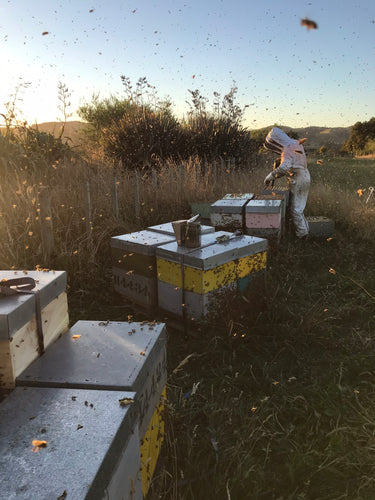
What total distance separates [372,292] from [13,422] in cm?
462

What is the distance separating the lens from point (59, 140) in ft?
29.6

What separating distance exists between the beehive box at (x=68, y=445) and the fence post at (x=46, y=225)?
382 cm

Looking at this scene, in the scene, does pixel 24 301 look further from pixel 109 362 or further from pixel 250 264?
pixel 250 264

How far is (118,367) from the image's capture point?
168 centimetres

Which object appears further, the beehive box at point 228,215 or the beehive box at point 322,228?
the beehive box at point 322,228

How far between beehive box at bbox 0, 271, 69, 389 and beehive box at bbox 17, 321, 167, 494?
0.05 meters

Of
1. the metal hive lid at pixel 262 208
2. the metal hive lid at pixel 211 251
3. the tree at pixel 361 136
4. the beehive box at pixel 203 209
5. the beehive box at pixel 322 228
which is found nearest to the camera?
the metal hive lid at pixel 211 251

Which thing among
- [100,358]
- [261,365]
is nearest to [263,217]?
[261,365]

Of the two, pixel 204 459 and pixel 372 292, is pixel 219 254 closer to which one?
pixel 204 459

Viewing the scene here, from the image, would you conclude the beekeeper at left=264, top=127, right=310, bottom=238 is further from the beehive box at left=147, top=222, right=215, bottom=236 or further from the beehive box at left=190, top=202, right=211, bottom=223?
the beehive box at left=147, top=222, right=215, bottom=236

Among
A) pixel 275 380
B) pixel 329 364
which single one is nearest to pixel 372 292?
pixel 329 364

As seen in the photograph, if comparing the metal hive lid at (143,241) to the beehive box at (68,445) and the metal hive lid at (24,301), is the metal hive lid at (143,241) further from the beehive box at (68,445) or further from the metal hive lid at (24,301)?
the beehive box at (68,445)

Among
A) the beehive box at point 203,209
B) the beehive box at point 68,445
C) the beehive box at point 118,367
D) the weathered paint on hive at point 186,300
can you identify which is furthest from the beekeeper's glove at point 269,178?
the beehive box at point 68,445

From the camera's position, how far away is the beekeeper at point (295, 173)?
6812 millimetres
